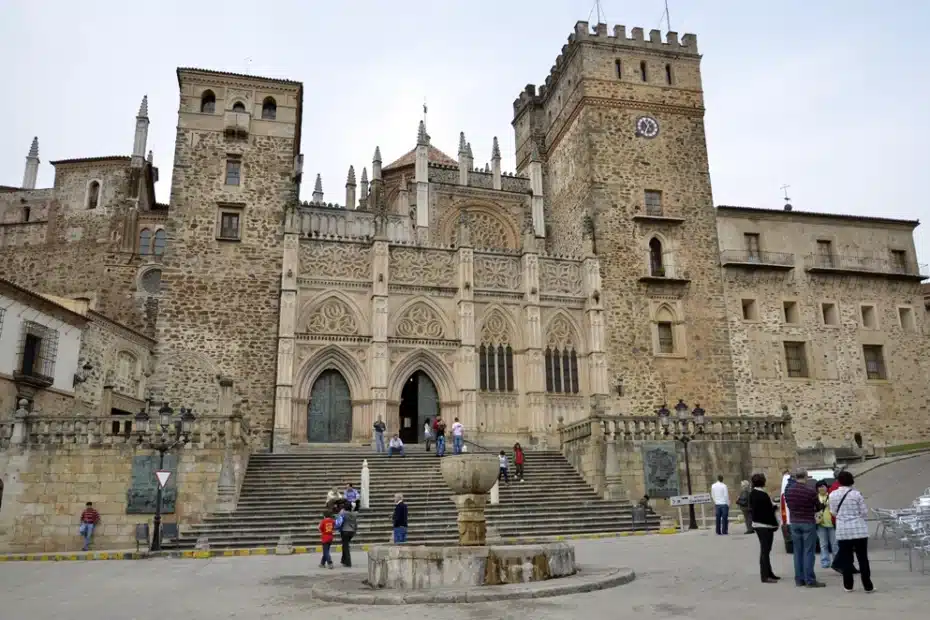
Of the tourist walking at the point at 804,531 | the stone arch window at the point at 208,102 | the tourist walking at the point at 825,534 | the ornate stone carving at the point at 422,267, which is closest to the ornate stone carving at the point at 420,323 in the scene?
the ornate stone carving at the point at 422,267

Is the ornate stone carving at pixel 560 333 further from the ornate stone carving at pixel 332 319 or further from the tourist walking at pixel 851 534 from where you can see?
the tourist walking at pixel 851 534

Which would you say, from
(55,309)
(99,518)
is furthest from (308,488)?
(55,309)

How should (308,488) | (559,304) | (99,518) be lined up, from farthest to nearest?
(559,304) → (308,488) → (99,518)

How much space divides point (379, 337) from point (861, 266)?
2352 centimetres

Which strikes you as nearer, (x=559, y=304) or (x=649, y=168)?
(x=559, y=304)

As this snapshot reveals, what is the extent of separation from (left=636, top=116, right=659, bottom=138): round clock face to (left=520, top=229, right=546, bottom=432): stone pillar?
8122 mm

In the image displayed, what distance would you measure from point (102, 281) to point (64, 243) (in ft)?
11.0

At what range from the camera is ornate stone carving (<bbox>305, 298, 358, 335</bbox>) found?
29.1 metres

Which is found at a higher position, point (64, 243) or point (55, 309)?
point (64, 243)

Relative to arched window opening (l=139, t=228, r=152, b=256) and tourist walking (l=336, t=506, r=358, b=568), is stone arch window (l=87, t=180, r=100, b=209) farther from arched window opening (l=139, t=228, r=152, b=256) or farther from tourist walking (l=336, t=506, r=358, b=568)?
tourist walking (l=336, t=506, r=358, b=568)

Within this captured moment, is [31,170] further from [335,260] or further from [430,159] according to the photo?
[335,260]

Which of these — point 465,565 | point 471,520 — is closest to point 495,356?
point 471,520

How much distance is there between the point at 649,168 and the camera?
1378 inches

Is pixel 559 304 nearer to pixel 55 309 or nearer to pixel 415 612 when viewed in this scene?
pixel 55 309
